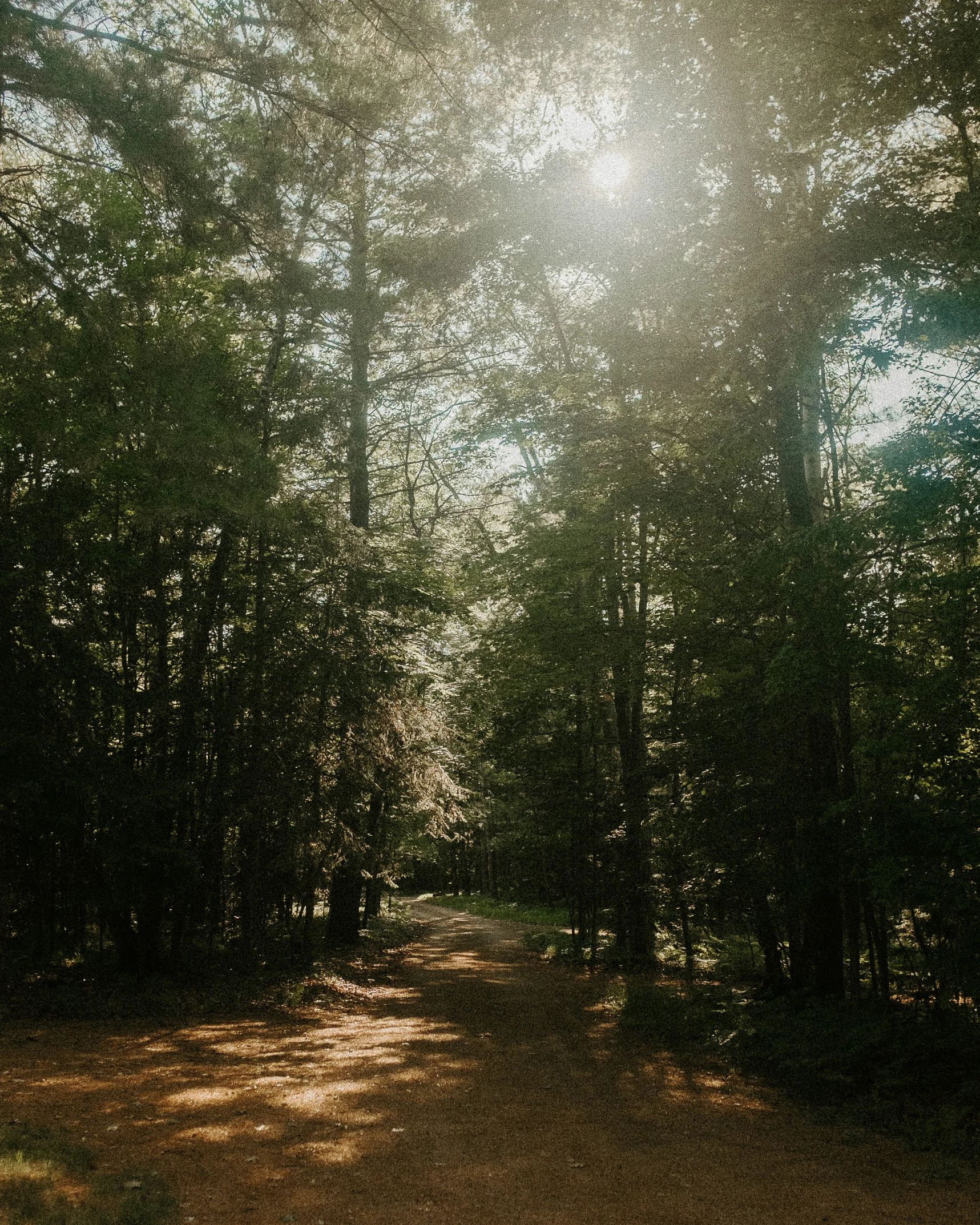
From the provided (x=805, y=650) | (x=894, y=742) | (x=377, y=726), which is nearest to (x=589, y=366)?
(x=377, y=726)

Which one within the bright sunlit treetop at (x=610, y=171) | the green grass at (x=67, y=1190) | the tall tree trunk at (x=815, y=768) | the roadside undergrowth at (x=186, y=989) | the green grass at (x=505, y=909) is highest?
the bright sunlit treetop at (x=610, y=171)

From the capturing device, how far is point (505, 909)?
33.3 metres

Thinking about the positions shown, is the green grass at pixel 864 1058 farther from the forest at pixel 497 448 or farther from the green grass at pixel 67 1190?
the green grass at pixel 67 1190

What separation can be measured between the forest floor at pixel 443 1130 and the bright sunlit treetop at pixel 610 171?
10001mm

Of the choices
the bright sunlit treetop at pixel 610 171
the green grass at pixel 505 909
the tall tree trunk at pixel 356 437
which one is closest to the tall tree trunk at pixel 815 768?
the bright sunlit treetop at pixel 610 171

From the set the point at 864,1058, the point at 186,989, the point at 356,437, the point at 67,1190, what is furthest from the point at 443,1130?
A: the point at 356,437

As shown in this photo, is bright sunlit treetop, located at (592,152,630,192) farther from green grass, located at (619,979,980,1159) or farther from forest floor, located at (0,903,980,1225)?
forest floor, located at (0,903,980,1225)

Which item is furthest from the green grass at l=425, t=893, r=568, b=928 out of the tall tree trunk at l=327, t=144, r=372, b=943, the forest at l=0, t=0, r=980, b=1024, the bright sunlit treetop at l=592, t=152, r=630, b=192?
the bright sunlit treetop at l=592, t=152, r=630, b=192

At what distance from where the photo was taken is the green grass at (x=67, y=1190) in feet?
13.8

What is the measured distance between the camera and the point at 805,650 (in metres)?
7.42

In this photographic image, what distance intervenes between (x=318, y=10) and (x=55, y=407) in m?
4.30

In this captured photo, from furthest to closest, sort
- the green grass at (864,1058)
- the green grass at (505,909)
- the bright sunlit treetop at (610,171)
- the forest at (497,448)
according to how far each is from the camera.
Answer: the green grass at (505,909) → the bright sunlit treetop at (610,171) → the forest at (497,448) → the green grass at (864,1058)

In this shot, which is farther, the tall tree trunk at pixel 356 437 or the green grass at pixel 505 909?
the green grass at pixel 505 909

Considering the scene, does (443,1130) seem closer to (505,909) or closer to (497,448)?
(497,448)
